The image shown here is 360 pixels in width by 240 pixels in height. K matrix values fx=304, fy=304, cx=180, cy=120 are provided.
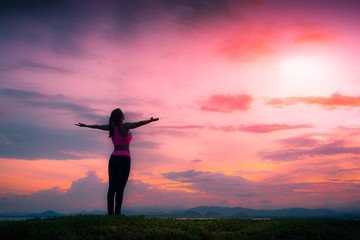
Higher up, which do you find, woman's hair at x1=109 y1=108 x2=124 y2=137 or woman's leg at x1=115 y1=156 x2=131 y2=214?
woman's hair at x1=109 y1=108 x2=124 y2=137

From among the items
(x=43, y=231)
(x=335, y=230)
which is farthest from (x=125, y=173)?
(x=335, y=230)

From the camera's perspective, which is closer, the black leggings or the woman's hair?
the black leggings

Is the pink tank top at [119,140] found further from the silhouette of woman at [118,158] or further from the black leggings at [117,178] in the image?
the black leggings at [117,178]

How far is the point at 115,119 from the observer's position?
14.8m

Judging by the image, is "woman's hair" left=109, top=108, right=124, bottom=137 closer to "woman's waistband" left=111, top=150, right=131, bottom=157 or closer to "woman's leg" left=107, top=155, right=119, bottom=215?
"woman's waistband" left=111, top=150, right=131, bottom=157

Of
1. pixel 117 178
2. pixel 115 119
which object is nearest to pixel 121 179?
pixel 117 178

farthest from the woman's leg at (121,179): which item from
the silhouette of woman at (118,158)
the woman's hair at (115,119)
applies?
the woman's hair at (115,119)

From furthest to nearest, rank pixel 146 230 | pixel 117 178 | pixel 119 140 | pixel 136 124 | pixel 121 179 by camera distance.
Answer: pixel 119 140, pixel 117 178, pixel 121 179, pixel 136 124, pixel 146 230

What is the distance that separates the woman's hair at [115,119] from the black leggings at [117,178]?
A: 4.32ft

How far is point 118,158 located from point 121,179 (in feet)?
3.31

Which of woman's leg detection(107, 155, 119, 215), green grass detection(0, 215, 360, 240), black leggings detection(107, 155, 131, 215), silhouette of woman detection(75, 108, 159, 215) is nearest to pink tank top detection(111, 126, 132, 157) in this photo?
silhouette of woman detection(75, 108, 159, 215)

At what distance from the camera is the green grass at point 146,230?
448 inches

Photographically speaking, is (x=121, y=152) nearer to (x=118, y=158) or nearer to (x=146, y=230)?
(x=118, y=158)

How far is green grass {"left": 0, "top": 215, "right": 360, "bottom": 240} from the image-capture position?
37.3 ft
